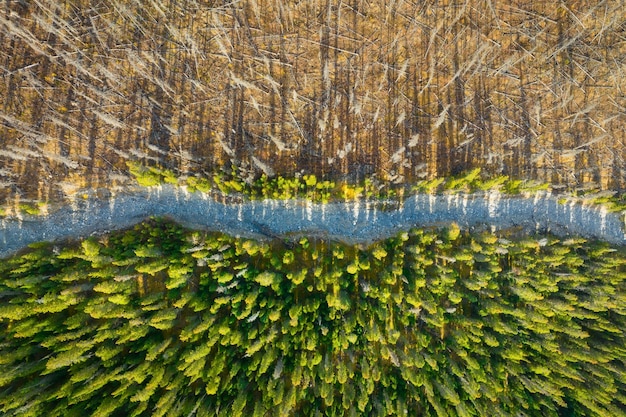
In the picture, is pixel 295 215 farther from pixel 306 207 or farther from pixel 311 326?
pixel 311 326

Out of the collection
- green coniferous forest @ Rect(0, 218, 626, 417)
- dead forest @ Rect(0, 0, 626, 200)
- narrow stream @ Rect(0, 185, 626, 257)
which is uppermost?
dead forest @ Rect(0, 0, 626, 200)

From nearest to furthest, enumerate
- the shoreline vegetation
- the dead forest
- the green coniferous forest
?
the green coniferous forest < the shoreline vegetation < the dead forest

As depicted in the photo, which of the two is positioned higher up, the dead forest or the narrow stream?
the dead forest

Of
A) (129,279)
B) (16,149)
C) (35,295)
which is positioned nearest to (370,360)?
(129,279)

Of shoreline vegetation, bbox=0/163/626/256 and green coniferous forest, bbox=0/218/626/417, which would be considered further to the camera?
shoreline vegetation, bbox=0/163/626/256

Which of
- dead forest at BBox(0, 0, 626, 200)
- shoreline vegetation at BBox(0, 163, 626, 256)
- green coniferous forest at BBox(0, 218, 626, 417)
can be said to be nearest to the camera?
green coniferous forest at BBox(0, 218, 626, 417)

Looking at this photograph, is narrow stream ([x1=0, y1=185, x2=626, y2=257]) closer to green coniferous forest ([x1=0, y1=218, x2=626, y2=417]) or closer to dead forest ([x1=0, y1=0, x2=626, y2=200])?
green coniferous forest ([x1=0, y1=218, x2=626, y2=417])

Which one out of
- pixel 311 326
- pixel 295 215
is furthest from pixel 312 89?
pixel 311 326

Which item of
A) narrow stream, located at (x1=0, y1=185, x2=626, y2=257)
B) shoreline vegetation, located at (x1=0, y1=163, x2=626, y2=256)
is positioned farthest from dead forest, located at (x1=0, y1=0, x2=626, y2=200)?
narrow stream, located at (x1=0, y1=185, x2=626, y2=257)
